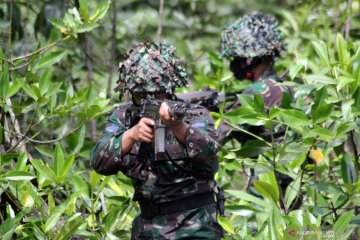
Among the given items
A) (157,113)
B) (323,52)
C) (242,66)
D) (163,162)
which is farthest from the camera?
(242,66)

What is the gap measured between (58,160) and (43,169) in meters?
0.09

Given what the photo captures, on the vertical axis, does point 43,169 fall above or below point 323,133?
below

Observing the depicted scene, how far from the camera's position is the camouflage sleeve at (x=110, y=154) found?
443cm

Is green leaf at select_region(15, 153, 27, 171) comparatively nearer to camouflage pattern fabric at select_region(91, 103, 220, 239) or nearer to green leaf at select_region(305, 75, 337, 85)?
camouflage pattern fabric at select_region(91, 103, 220, 239)

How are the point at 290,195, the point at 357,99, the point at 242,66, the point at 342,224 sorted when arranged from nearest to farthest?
the point at 342,224, the point at 357,99, the point at 290,195, the point at 242,66

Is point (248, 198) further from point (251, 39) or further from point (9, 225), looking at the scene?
point (251, 39)

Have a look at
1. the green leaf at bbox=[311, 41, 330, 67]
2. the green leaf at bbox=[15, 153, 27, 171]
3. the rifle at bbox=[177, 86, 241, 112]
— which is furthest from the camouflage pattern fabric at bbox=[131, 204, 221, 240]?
the green leaf at bbox=[311, 41, 330, 67]

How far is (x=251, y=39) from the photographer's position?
641 centimetres

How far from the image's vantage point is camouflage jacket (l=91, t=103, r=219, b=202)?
4.38 m

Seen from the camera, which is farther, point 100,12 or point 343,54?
point 343,54

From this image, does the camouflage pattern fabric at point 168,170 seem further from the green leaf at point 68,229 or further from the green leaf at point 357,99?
the green leaf at point 357,99

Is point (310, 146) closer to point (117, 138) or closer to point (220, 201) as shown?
point (220, 201)

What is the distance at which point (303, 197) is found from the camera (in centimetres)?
576

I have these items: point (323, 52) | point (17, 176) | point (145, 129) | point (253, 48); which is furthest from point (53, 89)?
point (253, 48)
